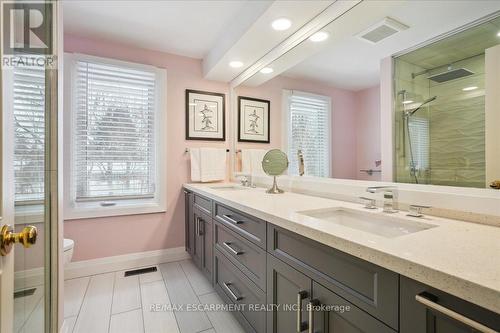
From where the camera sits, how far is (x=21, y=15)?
2.46 ft

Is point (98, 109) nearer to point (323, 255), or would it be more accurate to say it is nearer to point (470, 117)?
point (323, 255)

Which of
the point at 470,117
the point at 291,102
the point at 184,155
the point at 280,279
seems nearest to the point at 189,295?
the point at 280,279

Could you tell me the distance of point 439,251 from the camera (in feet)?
2.18

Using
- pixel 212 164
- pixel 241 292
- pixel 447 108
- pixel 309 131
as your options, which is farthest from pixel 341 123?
pixel 212 164

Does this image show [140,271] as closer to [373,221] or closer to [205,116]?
[205,116]

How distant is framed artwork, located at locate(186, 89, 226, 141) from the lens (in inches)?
111

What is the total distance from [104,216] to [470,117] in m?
2.86

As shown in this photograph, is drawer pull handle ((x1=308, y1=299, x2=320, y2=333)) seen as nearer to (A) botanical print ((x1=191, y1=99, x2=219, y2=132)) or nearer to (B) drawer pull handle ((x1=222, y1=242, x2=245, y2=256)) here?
(B) drawer pull handle ((x1=222, y1=242, x2=245, y2=256))

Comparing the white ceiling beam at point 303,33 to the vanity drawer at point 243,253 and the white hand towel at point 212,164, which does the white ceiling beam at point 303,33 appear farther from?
the vanity drawer at point 243,253

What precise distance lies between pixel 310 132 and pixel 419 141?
83cm

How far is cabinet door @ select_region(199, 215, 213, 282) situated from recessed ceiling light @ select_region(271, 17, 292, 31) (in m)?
1.55

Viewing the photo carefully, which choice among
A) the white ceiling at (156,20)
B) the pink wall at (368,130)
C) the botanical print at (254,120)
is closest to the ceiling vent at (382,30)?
the pink wall at (368,130)

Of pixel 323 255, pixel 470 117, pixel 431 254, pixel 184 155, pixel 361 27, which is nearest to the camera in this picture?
pixel 431 254

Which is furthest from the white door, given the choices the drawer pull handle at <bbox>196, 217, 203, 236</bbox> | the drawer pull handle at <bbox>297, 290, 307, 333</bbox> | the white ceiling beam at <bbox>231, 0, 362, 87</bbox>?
the white ceiling beam at <bbox>231, 0, 362, 87</bbox>
